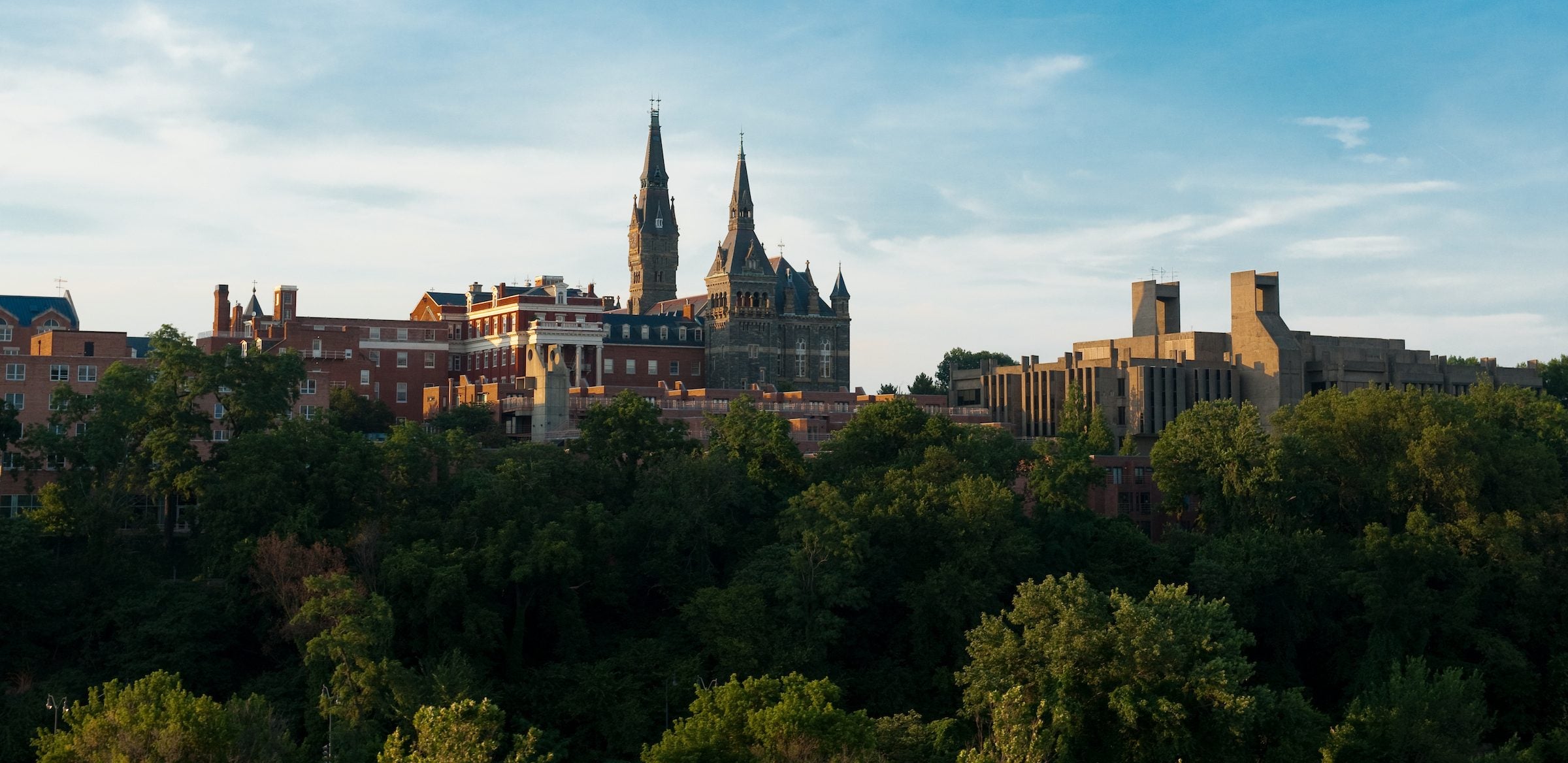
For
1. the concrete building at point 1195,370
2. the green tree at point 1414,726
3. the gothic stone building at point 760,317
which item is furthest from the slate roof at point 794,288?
the green tree at point 1414,726

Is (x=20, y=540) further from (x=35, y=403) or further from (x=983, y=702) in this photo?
(x=983, y=702)

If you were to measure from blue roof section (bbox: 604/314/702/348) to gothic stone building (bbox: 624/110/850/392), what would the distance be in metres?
1.22

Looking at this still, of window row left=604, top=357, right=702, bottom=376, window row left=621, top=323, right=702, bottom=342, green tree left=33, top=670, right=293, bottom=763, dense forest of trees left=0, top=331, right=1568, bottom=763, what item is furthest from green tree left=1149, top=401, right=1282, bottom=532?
window row left=621, top=323, right=702, bottom=342

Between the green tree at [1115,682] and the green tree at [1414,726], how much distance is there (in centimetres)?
555

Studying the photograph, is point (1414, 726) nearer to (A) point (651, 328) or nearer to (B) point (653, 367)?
(B) point (653, 367)

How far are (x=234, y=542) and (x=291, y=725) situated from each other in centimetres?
970

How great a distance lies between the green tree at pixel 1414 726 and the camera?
65438mm

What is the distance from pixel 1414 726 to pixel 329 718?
37.4 metres

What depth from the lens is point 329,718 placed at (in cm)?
6256

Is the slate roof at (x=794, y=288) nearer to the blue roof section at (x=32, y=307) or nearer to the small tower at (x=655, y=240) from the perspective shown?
the small tower at (x=655, y=240)

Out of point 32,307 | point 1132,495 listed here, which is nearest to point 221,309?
point 32,307

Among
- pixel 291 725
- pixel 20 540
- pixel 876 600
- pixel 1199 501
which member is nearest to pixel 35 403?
pixel 20 540

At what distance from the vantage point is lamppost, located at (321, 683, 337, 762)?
6000 cm

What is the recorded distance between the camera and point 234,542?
234ft
